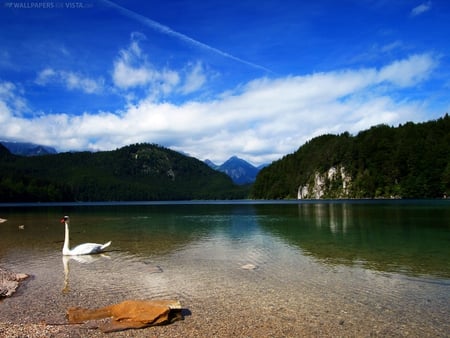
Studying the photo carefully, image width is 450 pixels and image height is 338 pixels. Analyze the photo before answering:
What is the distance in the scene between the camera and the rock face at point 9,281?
17.7 m

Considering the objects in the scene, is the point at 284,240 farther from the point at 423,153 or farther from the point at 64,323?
the point at 423,153


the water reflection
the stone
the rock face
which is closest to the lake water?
the water reflection

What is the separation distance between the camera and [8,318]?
14.1 meters

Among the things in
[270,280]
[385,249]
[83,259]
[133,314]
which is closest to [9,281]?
[83,259]

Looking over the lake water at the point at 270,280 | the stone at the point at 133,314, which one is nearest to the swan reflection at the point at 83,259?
the lake water at the point at 270,280

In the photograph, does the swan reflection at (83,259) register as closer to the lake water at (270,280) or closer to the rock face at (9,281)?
the lake water at (270,280)

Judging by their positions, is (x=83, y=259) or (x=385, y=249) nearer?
(x=83, y=259)

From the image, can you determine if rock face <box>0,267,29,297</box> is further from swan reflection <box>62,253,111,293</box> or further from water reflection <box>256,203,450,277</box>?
water reflection <box>256,203,450,277</box>

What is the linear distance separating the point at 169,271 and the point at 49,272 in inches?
293

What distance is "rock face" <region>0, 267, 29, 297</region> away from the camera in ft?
58.0

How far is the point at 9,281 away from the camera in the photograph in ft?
65.4

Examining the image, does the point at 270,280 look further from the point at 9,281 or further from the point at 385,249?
the point at 385,249

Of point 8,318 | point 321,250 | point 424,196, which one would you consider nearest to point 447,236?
point 321,250

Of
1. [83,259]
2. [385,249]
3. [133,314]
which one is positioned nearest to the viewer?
[133,314]
